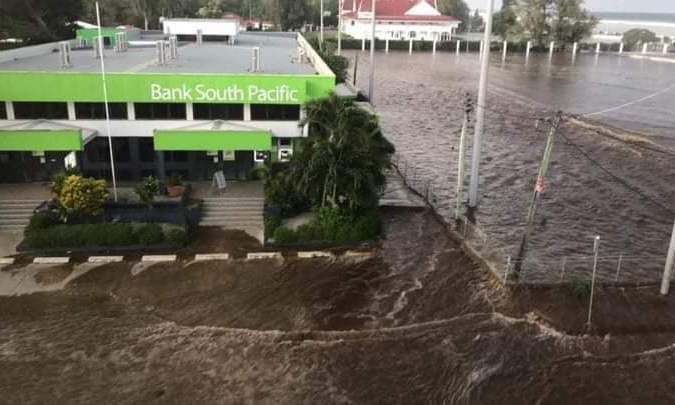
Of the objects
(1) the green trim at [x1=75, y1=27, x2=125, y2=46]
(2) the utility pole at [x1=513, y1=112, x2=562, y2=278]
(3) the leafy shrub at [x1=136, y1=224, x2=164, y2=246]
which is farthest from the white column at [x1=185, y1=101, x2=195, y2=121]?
(1) the green trim at [x1=75, y1=27, x2=125, y2=46]

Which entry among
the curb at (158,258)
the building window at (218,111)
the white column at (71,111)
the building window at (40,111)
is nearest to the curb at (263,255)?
the curb at (158,258)

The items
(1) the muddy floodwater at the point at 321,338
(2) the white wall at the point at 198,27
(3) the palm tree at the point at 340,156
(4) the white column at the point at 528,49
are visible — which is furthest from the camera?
(4) the white column at the point at 528,49

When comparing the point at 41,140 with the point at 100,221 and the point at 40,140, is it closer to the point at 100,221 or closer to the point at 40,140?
the point at 40,140

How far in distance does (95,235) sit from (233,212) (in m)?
6.63

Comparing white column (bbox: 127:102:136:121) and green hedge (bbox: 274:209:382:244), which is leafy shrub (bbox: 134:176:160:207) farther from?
green hedge (bbox: 274:209:382:244)

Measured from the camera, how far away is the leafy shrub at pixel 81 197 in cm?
2705

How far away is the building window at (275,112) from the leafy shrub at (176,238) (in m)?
8.31

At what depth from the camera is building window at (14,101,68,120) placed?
31250 millimetres

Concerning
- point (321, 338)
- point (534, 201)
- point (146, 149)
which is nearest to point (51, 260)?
point (146, 149)

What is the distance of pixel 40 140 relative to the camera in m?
29.3

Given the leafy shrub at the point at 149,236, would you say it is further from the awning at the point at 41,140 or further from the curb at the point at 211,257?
the awning at the point at 41,140

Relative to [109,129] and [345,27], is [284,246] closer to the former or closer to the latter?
[109,129]

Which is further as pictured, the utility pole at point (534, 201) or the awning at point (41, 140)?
the awning at point (41, 140)

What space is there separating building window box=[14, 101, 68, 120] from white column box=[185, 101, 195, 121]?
246 inches
